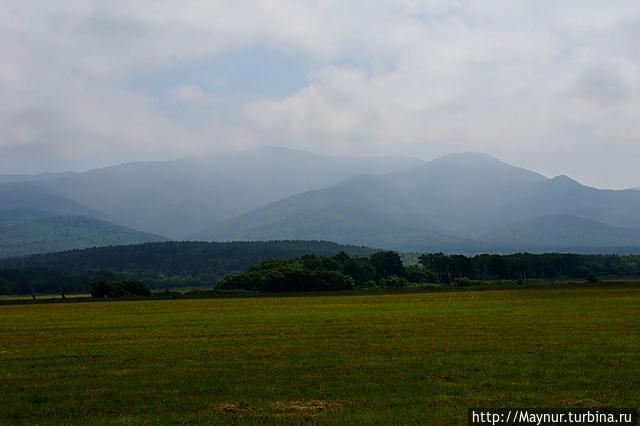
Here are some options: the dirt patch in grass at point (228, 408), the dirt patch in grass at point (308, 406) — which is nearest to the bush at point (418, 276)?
the dirt patch in grass at point (308, 406)

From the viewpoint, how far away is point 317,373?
2522 cm

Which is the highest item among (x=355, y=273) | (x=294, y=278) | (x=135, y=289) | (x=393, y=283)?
(x=355, y=273)

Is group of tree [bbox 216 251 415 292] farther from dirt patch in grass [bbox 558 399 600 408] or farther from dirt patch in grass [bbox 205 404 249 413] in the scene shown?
dirt patch in grass [bbox 558 399 600 408]

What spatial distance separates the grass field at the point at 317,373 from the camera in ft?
63.7

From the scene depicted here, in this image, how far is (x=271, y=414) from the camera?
1888cm

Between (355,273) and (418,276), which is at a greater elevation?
(355,273)

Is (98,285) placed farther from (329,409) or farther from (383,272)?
(329,409)

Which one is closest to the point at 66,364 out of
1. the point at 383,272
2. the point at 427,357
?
the point at 427,357

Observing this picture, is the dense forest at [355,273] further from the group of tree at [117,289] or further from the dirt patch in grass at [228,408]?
the dirt patch in grass at [228,408]

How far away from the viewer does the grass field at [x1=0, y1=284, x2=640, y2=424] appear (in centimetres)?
1942

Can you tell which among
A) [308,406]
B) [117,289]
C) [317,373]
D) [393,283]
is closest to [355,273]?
[393,283]

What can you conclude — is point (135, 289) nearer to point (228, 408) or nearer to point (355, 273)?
point (355, 273)

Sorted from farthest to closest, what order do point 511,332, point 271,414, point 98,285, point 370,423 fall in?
point 98,285, point 511,332, point 271,414, point 370,423

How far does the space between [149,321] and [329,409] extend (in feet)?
133
